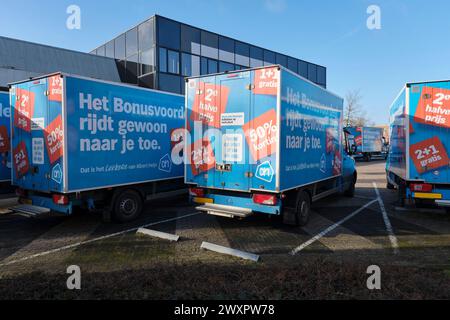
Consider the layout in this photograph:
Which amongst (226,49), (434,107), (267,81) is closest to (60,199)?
(267,81)

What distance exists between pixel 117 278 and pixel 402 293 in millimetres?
3539

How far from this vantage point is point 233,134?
21.9 feet

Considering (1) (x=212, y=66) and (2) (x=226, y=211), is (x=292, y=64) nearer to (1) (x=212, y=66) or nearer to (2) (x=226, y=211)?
(1) (x=212, y=66)

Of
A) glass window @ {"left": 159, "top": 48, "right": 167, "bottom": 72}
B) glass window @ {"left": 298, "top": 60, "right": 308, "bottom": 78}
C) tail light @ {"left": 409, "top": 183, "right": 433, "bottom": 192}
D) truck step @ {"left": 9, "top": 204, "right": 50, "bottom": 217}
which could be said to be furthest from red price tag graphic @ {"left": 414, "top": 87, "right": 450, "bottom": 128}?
glass window @ {"left": 298, "top": 60, "right": 308, "bottom": 78}

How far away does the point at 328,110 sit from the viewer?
28.2 ft

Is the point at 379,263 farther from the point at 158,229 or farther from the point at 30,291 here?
the point at 30,291

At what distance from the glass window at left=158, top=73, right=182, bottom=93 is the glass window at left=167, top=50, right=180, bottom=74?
0.40 meters

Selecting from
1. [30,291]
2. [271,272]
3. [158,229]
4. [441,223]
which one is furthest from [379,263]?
[30,291]

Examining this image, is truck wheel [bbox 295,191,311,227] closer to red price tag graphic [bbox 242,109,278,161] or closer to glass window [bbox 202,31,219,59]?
red price tag graphic [bbox 242,109,278,161]

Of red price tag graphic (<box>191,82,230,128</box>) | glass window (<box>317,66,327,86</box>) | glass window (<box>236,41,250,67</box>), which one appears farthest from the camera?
glass window (<box>317,66,327,86</box>)

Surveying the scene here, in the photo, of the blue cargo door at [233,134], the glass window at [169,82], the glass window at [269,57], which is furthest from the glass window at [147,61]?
the blue cargo door at [233,134]

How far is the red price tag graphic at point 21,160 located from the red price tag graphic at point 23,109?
1.55ft

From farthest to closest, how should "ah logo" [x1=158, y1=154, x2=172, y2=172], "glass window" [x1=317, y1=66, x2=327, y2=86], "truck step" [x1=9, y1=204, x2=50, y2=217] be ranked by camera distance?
"glass window" [x1=317, y1=66, x2=327, y2=86] < "ah logo" [x1=158, y1=154, x2=172, y2=172] < "truck step" [x1=9, y1=204, x2=50, y2=217]

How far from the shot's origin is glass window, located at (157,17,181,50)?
65.6 feet
